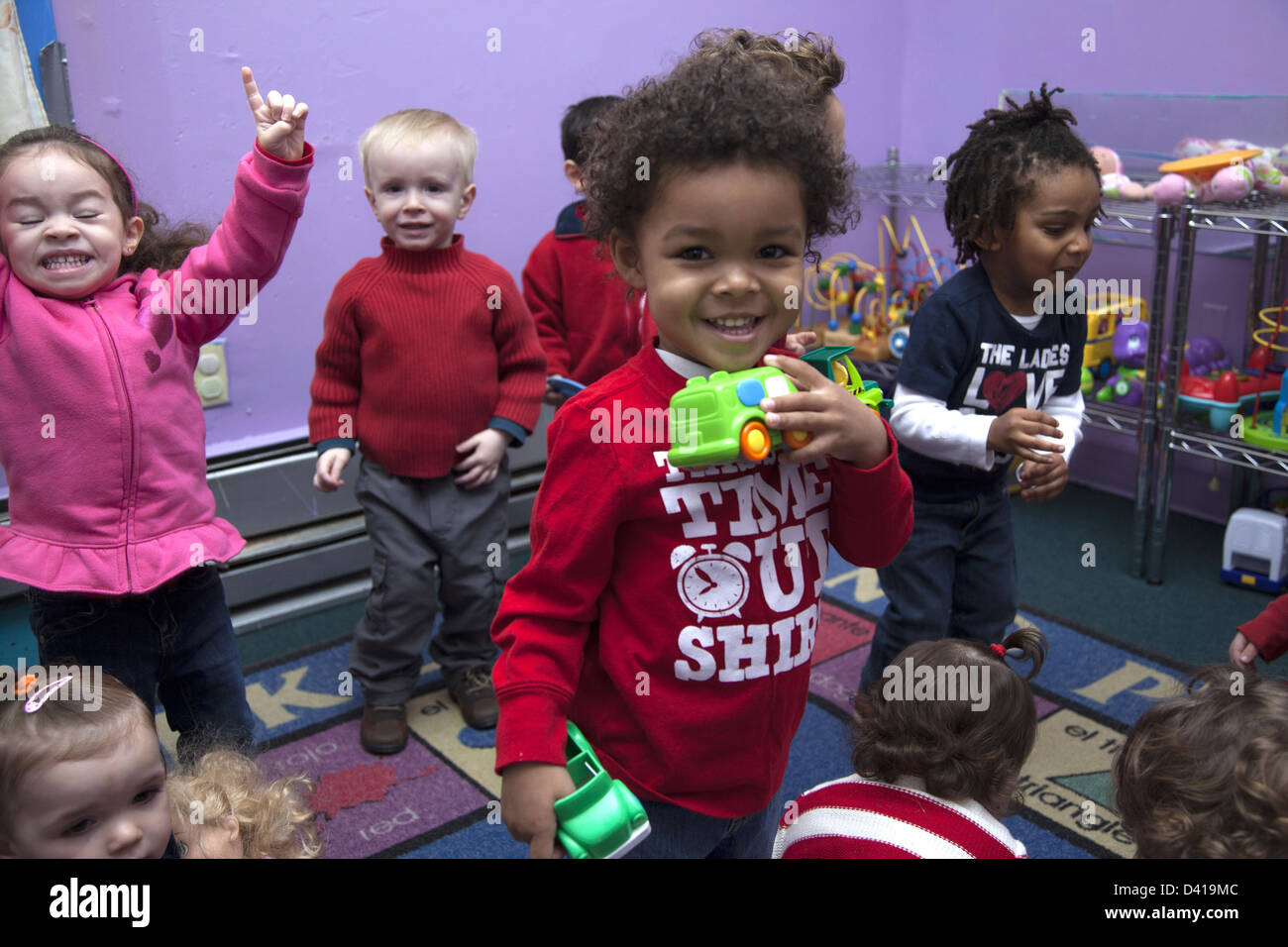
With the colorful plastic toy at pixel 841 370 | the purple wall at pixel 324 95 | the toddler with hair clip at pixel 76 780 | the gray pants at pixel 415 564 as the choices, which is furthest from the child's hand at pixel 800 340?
the purple wall at pixel 324 95

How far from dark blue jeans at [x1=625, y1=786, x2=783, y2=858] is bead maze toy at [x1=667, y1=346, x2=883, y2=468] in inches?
14.2

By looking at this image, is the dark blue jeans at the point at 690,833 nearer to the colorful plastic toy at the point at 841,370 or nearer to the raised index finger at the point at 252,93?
the colorful plastic toy at the point at 841,370

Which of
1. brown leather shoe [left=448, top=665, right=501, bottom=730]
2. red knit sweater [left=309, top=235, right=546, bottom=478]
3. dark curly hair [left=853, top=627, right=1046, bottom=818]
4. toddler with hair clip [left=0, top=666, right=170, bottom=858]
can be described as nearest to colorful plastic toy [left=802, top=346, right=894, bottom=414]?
dark curly hair [left=853, top=627, right=1046, bottom=818]

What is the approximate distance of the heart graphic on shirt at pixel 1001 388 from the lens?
176 centimetres

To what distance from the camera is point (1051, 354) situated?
5.87 feet

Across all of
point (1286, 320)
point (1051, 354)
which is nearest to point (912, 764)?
point (1051, 354)

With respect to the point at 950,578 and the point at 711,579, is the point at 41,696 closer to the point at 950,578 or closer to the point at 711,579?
the point at 711,579

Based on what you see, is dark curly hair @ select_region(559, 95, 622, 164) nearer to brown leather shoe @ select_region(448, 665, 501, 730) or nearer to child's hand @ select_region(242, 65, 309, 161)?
child's hand @ select_region(242, 65, 309, 161)

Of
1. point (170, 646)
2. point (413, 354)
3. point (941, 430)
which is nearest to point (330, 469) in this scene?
point (413, 354)

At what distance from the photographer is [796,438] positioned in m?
0.94

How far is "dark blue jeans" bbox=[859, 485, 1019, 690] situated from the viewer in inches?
71.0

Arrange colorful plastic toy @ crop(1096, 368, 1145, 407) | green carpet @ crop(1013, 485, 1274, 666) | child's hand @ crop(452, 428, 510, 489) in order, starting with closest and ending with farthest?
child's hand @ crop(452, 428, 510, 489)
green carpet @ crop(1013, 485, 1274, 666)
colorful plastic toy @ crop(1096, 368, 1145, 407)
